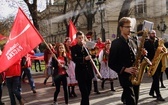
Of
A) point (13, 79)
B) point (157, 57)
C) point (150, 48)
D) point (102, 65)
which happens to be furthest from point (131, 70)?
point (102, 65)

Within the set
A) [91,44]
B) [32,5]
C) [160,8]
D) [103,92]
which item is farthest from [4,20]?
[91,44]

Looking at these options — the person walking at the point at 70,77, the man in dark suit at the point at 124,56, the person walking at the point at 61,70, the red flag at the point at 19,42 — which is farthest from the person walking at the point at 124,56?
the person walking at the point at 70,77

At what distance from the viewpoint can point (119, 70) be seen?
536 cm

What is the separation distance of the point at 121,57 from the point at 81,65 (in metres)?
1.72

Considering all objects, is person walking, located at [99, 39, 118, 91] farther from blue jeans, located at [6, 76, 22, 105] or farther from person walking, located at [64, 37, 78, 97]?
blue jeans, located at [6, 76, 22, 105]

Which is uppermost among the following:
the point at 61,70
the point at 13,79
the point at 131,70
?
the point at 131,70

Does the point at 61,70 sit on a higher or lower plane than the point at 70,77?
higher

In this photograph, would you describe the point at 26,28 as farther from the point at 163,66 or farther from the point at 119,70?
the point at 163,66

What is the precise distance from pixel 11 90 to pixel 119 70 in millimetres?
3834

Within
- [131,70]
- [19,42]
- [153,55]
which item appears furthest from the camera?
[153,55]

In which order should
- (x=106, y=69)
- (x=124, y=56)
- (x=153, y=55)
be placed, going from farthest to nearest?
1. (x=106, y=69)
2. (x=153, y=55)
3. (x=124, y=56)

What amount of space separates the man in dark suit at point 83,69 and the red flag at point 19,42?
40.1 inches

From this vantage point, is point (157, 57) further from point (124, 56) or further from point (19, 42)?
point (19, 42)

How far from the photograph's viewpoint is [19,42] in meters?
7.04
